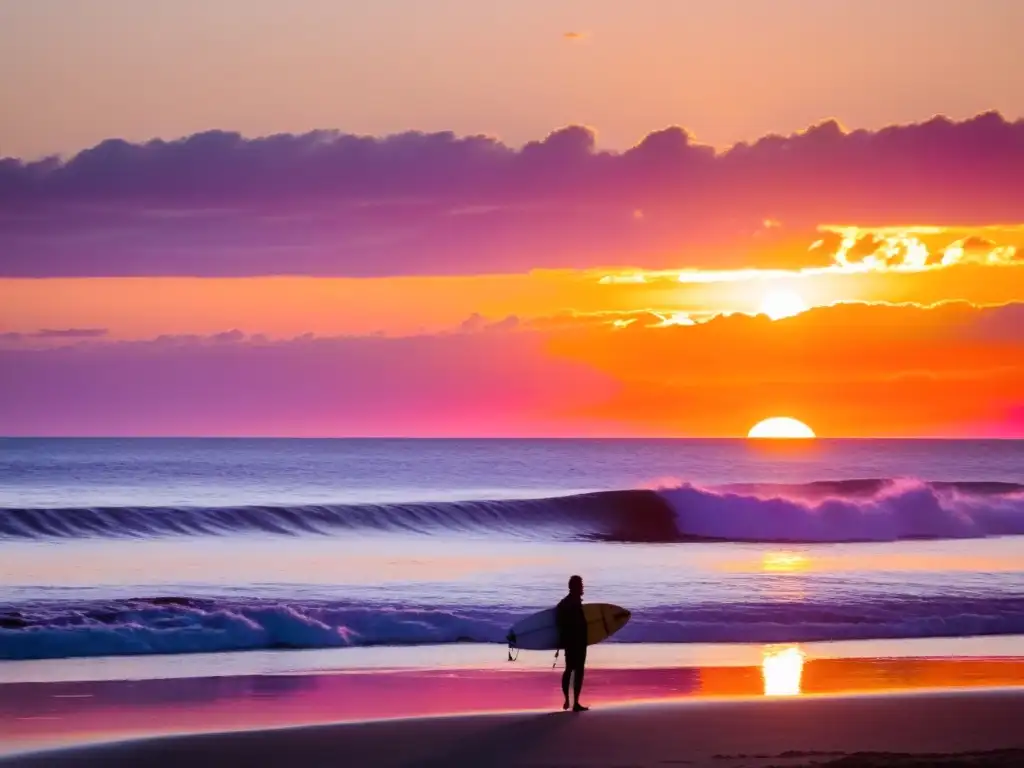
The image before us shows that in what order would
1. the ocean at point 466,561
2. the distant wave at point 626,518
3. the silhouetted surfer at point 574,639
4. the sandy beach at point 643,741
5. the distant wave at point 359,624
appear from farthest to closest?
the distant wave at point 626,518 → the ocean at point 466,561 → the distant wave at point 359,624 → the silhouetted surfer at point 574,639 → the sandy beach at point 643,741

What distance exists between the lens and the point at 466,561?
31.9m

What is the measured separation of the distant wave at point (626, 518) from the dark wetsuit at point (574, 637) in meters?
24.9

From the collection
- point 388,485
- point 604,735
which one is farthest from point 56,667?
point 388,485

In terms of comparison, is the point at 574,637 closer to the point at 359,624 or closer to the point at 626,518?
the point at 359,624

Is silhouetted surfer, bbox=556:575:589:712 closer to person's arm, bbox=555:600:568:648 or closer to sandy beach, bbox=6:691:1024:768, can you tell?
person's arm, bbox=555:600:568:648

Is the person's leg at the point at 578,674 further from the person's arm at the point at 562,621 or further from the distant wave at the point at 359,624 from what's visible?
the distant wave at the point at 359,624

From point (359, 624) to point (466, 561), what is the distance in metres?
10.5

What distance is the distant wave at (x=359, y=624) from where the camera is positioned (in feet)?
65.6

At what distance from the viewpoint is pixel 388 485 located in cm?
7150

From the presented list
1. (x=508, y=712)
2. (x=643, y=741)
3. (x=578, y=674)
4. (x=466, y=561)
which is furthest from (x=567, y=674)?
(x=466, y=561)

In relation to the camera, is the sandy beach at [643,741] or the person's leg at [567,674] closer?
the sandy beach at [643,741]

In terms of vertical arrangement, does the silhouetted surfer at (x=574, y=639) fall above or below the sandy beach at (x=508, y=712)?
above

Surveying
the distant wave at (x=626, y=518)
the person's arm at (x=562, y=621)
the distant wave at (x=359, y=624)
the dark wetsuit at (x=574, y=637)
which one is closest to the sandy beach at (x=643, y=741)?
the dark wetsuit at (x=574, y=637)

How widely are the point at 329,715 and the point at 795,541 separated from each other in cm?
3060
